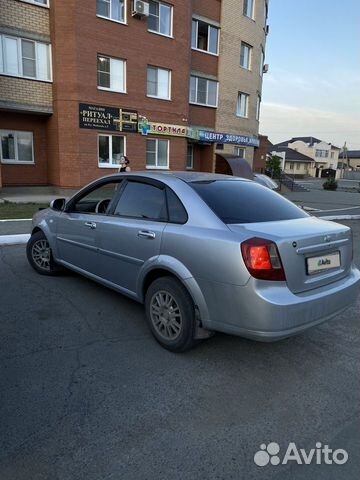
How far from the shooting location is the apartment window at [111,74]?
16.1 metres

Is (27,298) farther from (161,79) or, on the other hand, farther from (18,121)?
(161,79)

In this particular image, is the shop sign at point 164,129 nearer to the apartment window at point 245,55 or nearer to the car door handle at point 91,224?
the apartment window at point 245,55

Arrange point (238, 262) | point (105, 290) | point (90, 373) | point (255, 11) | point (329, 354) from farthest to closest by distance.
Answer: point (255, 11), point (105, 290), point (329, 354), point (90, 373), point (238, 262)

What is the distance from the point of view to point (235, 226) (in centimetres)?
309

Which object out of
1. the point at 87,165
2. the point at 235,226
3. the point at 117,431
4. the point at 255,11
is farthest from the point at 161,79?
the point at 117,431

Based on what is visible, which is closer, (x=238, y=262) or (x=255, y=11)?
(x=238, y=262)

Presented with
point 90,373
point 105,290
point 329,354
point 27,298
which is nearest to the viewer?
point 90,373

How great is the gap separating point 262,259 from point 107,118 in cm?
1505

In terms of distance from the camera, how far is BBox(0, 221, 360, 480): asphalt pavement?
84.8 inches

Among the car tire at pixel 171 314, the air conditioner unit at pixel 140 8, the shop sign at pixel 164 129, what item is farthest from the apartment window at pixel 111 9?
the car tire at pixel 171 314

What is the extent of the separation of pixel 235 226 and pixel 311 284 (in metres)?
0.78

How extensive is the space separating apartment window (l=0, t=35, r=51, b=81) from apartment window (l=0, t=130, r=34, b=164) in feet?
8.07

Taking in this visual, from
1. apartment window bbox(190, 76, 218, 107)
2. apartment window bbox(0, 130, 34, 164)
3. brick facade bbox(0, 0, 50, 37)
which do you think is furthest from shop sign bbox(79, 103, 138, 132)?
apartment window bbox(190, 76, 218, 107)

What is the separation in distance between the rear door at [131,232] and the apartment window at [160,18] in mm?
16155
